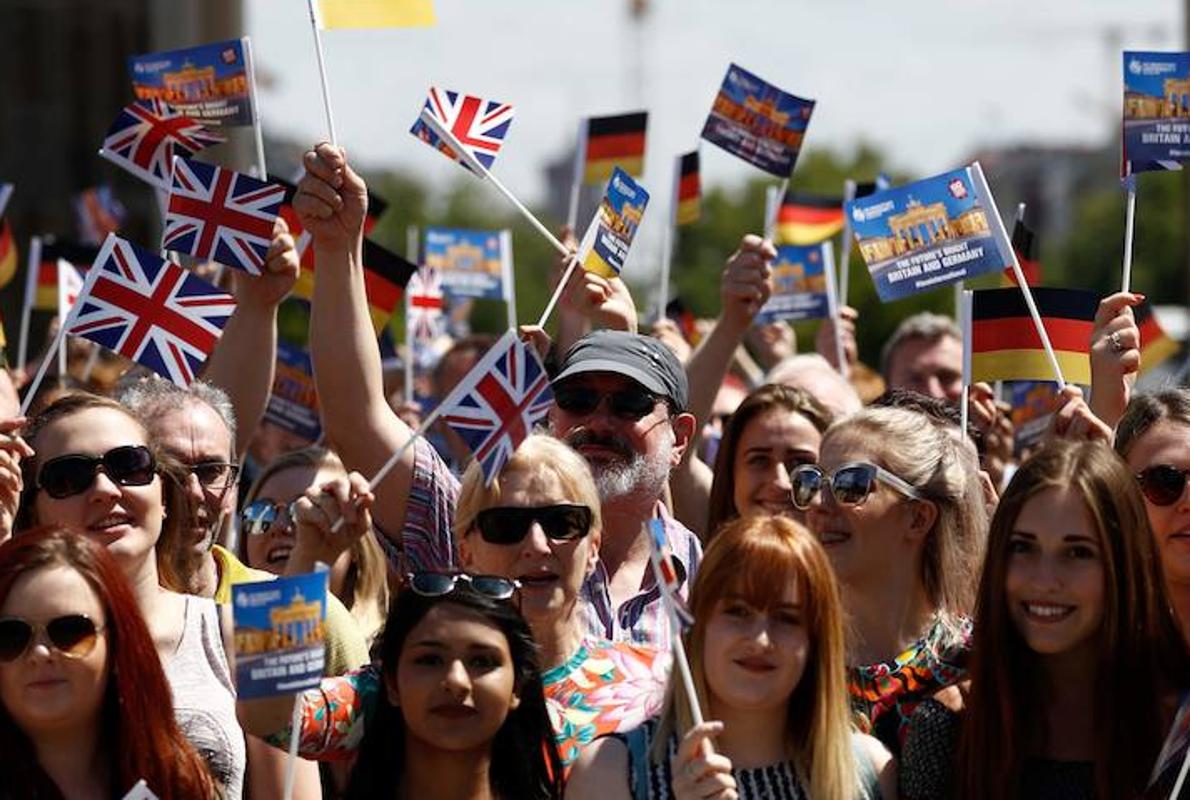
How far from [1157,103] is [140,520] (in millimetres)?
3206

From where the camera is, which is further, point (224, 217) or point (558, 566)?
point (224, 217)

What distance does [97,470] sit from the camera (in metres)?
5.78

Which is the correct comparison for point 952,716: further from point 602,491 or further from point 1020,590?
point 602,491

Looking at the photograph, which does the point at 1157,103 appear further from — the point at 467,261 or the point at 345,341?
the point at 467,261

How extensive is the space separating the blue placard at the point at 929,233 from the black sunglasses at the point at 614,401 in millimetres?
995

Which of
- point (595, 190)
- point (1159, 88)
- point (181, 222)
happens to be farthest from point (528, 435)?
point (595, 190)

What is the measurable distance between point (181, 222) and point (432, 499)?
1.23 metres

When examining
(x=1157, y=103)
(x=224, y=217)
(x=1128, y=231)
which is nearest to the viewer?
(x=224, y=217)

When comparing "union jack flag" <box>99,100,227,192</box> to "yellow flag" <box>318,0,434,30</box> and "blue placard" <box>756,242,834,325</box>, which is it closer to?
"yellow flag" <box>318,0,434,30</box>

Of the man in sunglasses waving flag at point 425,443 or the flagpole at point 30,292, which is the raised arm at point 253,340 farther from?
the flagpole at point 30,292

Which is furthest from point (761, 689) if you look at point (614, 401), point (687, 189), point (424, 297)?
point (424, 297)

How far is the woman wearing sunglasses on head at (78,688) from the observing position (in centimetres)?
507

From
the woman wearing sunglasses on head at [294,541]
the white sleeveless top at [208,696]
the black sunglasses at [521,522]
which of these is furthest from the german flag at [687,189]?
the white sleeveless top at [208,696]

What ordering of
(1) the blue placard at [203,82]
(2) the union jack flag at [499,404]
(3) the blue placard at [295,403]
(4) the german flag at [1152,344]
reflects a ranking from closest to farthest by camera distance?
(2) the union jack flag at [499,404]
(1) the blue placard at [203,82]
(3) the blue placard at [295,403]
(4) the german flag at [1152,344]
